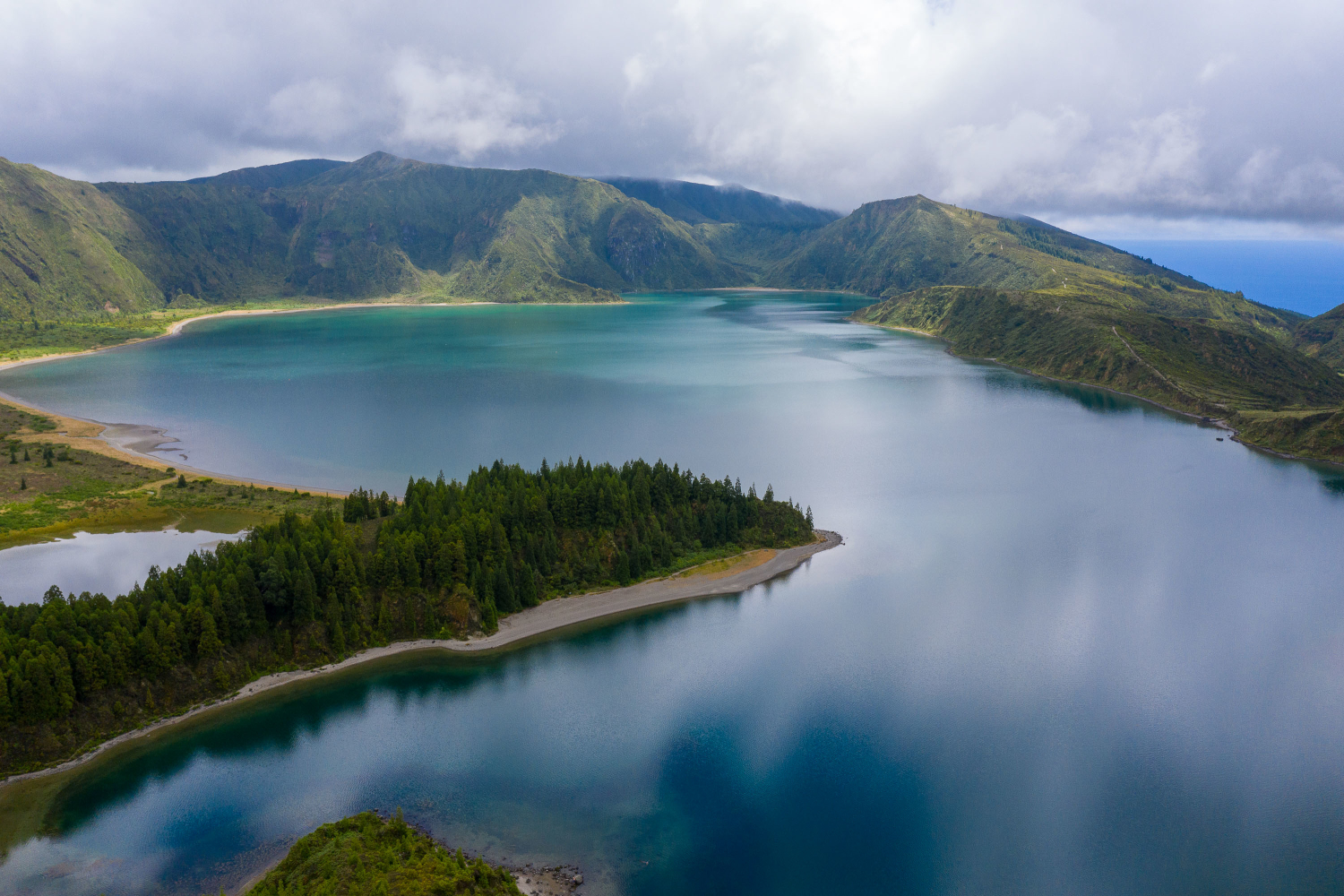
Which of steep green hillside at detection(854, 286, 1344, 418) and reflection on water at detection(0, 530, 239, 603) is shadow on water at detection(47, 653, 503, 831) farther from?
steep green hillside at detection(854, 286, 1344, 418)

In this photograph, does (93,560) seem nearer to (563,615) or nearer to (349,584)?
(349,584)

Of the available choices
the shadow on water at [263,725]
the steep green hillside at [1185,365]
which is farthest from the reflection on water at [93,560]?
the steep green hillside at [1185,365]

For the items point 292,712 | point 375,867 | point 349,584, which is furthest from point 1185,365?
point 375,867

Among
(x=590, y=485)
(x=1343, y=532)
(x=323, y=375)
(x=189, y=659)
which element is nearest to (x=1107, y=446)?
(x=1343, y=532)

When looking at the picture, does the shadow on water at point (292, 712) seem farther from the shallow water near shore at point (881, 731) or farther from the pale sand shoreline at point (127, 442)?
the pale sand shoreline at point (127, 442)

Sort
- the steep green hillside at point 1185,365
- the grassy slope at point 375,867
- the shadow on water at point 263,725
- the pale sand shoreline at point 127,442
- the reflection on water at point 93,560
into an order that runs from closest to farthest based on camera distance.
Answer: the grassy slope at point 375,867 → the shadow on water at point 263,725 → the reflection on water at point 93,560 → the pale sand shoreline at point 127,442 → the steep green hillside at point 1185,365

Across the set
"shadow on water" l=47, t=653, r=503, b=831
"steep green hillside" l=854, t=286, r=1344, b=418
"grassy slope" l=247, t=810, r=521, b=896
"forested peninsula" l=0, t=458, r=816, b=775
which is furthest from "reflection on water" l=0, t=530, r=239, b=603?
"steep green hillside" l=854, t=286, r=1344, b=418

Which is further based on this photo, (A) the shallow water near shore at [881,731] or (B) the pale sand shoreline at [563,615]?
(B) the pale sand shoreline at [563,615]
